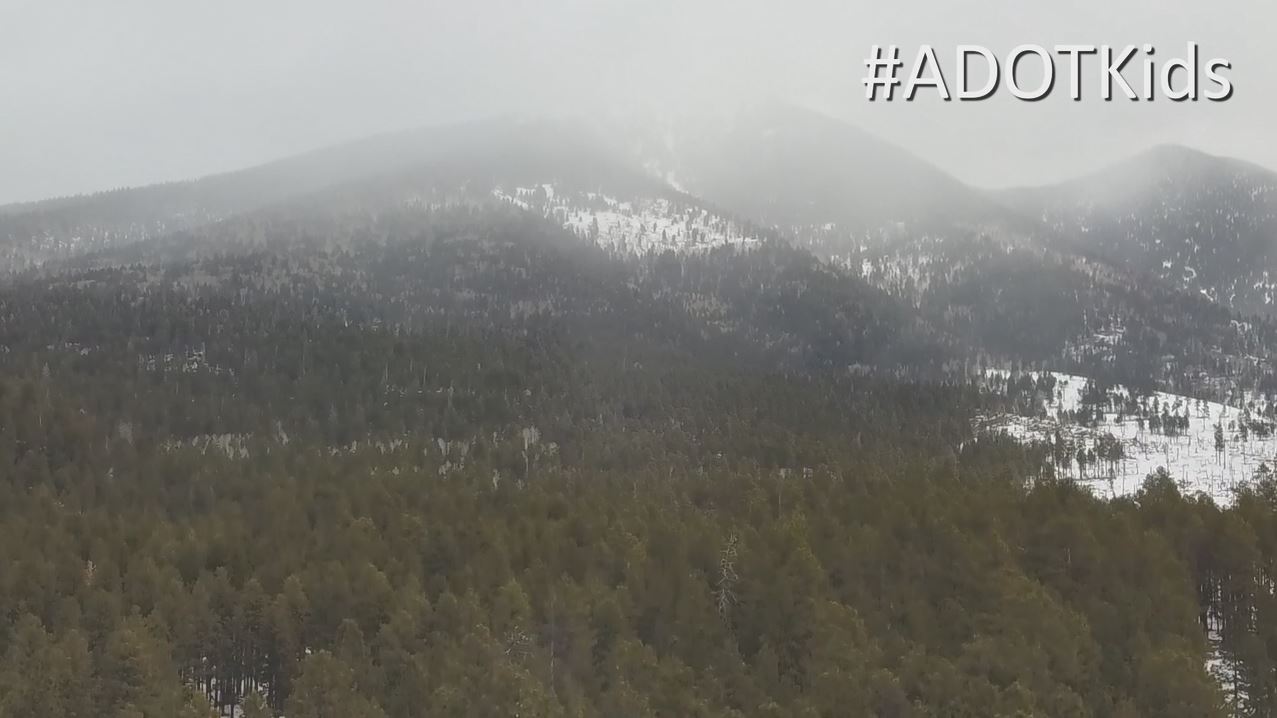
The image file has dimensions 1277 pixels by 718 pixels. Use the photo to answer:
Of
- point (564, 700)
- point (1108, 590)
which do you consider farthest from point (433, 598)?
point (1108, 590)

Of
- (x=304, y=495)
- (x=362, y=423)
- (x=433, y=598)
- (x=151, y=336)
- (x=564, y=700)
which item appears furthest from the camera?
(x=151, y=336)

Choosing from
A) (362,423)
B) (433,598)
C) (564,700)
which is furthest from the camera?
(362,423)

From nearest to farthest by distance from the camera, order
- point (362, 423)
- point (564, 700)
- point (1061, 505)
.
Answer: point (564, 700)
point (1061, 505)
point (362, 423)

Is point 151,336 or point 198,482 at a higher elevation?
point 151,336

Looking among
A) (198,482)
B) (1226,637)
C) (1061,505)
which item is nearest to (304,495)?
(198,482)

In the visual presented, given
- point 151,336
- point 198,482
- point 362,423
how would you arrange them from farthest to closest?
point 151,336, point 362,423, point 198,482

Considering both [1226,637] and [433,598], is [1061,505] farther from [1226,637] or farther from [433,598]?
[433,598]

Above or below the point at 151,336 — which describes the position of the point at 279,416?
below

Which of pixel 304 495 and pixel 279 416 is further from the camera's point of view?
pixel 279 416

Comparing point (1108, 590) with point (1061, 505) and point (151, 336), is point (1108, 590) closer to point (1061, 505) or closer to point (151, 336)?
point (1061, 505)
